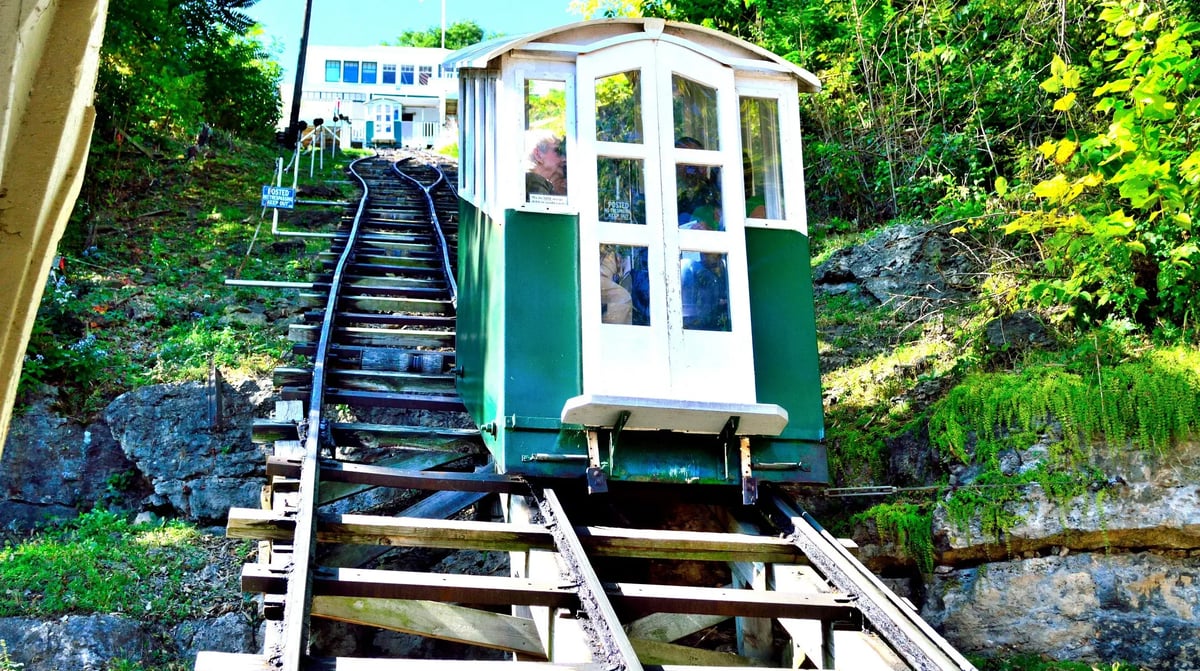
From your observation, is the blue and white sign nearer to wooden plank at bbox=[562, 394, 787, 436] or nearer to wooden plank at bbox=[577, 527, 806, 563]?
wooden plank at bbox=[562, 394, 787, 436]

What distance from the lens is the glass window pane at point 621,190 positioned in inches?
243

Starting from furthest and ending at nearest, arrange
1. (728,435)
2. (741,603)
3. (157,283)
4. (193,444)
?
(157,283), (193,444), (728,435), (741,603)

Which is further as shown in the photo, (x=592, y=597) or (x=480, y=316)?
(x=480, y=316)

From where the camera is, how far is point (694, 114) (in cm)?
641

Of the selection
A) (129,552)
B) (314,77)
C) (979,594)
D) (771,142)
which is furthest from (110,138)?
(314,77)

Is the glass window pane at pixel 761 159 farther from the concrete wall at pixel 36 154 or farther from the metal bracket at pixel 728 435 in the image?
the concrete wall at pixel 36 154

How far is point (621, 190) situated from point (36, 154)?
5.02 metres

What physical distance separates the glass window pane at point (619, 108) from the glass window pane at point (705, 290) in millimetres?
755

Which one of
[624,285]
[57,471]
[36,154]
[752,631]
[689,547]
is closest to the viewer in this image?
[36,154]

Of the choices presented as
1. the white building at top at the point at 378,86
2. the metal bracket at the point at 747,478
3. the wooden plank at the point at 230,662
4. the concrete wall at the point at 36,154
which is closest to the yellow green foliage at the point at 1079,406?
the metal bracket at the point at 747,478

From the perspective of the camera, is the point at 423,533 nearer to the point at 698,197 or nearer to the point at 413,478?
the point at 413,478

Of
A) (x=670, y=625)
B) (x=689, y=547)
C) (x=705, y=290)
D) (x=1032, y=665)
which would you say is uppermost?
(x=705, y=290)

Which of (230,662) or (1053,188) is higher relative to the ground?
(1053,188)

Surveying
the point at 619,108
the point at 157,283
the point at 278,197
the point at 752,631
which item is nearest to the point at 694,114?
the point at 619,108
